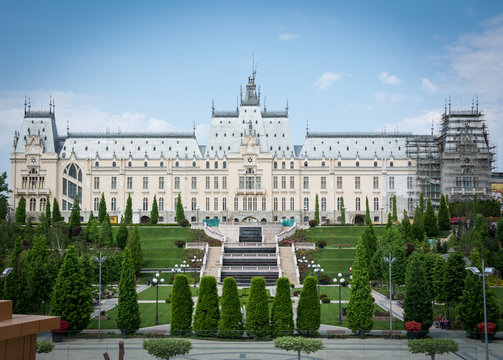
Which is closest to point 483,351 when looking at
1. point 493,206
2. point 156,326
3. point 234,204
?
point 156,326

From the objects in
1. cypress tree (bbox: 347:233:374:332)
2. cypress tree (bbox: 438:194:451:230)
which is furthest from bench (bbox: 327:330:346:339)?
cypress tree (bbox: 438:194:451:230)

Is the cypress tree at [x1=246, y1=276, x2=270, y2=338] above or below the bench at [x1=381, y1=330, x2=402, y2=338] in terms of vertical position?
above

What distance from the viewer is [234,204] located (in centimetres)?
9000

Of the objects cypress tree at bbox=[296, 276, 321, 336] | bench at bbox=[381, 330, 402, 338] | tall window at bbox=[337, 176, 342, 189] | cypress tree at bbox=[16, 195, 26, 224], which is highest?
tall window at bbox=[337, 176, 342, 189]

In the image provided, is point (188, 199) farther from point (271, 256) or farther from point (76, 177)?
point (271, 256)

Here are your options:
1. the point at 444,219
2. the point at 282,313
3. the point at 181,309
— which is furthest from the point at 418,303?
the point at 444,219

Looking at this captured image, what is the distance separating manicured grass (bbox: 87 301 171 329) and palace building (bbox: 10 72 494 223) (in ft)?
156

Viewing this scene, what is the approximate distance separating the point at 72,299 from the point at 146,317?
22.0 feet

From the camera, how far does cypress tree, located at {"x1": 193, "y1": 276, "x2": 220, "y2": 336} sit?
102ft

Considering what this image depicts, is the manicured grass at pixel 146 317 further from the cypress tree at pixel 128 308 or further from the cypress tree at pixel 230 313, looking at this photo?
the cypress tree at pixel 230 313

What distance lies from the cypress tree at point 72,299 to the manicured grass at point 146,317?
280 centimetres

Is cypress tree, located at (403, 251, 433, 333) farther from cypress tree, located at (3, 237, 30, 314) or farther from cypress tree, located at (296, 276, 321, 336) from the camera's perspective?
cypress tree, located at (3, 237, 30, 314)

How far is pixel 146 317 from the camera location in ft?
125

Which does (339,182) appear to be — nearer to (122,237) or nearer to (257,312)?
(122,237)
